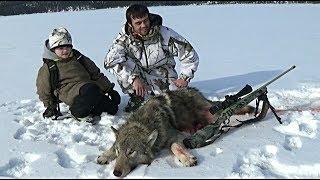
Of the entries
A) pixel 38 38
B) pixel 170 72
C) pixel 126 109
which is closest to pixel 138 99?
pixel 126 109

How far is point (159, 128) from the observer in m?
4.75

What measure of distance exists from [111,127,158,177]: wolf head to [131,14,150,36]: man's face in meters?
1.78

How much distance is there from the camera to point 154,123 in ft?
15.7

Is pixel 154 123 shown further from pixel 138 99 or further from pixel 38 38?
pixel 38 38

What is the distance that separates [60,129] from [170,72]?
6.42 ft

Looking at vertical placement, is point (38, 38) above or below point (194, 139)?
below

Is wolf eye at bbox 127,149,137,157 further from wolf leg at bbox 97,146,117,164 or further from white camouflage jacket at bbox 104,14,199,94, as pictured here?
white camouflage jacket at bbox 104,14,199,94

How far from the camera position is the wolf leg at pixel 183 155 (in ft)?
13.8

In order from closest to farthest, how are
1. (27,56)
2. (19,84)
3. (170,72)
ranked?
(170,72)
(19,84)
(27,56)

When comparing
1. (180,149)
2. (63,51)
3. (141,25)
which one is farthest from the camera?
(141,25)

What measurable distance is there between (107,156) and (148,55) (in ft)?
7.41

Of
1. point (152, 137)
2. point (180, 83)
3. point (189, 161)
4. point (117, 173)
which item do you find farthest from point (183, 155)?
point (180, 83)

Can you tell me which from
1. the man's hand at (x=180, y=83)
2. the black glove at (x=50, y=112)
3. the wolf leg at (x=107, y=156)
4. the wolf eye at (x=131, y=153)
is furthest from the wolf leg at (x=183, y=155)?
the black glove at (x=50, y=112)

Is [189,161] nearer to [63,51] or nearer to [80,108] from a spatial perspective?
[80,108]
